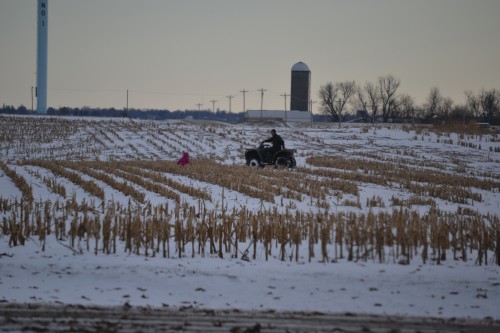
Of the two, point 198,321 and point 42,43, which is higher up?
point 42,43

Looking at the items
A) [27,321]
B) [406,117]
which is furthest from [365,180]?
[406,117]

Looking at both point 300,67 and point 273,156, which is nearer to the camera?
point 273,156

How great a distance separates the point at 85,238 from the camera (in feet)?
34.5

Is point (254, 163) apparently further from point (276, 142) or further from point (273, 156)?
point (276, 142)

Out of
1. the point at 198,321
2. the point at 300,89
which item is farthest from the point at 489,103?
the point at 198,321

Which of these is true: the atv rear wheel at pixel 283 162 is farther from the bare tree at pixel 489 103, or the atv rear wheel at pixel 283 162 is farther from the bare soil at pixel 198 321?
the bare tree at pixel 489 103

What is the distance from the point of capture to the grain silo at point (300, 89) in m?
92.1

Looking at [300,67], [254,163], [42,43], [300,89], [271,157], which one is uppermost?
[300,67]

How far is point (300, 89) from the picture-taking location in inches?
3627

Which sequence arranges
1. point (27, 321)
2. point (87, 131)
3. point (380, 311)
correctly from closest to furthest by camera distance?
point (27, 321) → point (380, 311) → point (87, 131)

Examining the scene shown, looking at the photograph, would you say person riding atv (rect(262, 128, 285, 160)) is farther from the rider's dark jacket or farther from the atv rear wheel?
the atv rear wheel

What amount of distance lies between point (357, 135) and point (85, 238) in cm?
4728

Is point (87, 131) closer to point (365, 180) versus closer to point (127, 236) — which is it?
point (365, 180)

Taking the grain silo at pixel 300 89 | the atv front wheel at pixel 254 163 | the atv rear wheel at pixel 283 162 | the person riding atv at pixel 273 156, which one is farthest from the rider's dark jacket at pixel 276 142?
the grain silo at pixel 300 89
